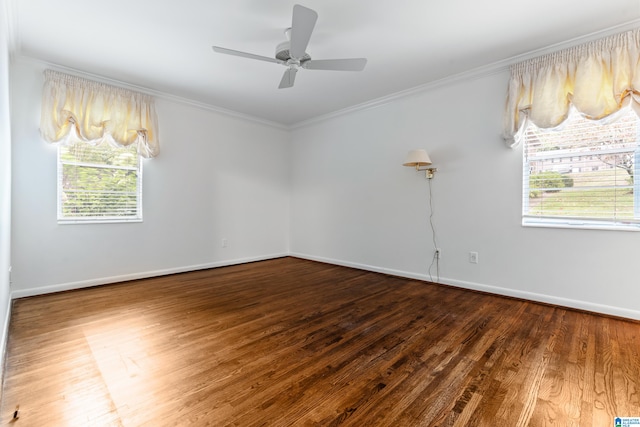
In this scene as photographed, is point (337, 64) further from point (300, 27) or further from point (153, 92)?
point (153, 92)

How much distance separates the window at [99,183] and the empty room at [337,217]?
26mm

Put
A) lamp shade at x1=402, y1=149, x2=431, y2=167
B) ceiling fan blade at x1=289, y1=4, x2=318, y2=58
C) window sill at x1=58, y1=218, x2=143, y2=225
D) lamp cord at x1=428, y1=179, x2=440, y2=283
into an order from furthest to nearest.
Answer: lamp cord at x1=428, y1=179, x2=440, y2=283
lamp shade at x1=402, y1=149, x2=431, y2=167
window sill at x1=58, y1=218, x2=143, y2=225
ceiling fan blade at x1=289, y1=4, x2=318, y2=58

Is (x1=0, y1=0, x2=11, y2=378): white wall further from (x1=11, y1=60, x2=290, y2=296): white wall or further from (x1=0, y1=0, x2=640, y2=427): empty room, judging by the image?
(x1=11, y1=60, x2=290, y2=296): white wall

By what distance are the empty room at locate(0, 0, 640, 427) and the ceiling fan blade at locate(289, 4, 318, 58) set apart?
0.02 metres

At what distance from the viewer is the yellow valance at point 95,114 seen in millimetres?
3324

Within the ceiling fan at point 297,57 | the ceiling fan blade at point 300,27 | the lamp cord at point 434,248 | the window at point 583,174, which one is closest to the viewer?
the ceiling fan blade at point 300,27

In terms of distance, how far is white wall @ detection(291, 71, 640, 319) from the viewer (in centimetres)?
287

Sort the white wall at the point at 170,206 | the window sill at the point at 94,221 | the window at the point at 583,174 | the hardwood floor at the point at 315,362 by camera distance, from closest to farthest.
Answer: the hardwood floor at the point at 315,362 < the window at the point at 583,174 < the white wall at the point at 170,206 < the window sill at the point at 94,221

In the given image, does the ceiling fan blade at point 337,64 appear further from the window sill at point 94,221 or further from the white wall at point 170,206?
the window sill at point 94,221

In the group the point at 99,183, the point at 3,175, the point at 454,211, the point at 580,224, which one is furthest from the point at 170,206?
the point at 580,224

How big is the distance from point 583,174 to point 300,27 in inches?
119

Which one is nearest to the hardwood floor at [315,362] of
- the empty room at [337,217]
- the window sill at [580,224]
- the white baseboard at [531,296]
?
the empty room at [337,217]

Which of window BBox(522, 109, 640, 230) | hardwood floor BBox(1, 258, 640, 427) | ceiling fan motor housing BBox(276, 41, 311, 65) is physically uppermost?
ceiling fan motor housing BBox(276, 41, 311, 65)

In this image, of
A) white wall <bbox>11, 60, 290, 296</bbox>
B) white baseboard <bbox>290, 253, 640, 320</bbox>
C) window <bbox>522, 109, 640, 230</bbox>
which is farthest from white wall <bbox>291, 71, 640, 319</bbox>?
white wall <bbox>11, 60, 290, 296</bbox>
